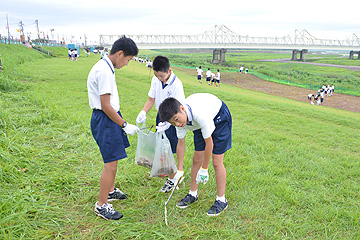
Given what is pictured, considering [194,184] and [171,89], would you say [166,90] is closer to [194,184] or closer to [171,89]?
[171,89]

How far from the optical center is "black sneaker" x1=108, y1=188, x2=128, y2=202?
294 cm

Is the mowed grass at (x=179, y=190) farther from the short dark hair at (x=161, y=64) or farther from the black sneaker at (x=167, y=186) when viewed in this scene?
the short dark hair at (x=161, y=64)

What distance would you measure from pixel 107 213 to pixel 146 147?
2.89 ft

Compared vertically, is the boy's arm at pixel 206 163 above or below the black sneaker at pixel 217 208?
above

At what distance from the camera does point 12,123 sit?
465cm

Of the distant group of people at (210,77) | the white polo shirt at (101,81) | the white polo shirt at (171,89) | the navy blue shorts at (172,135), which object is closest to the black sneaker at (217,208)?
the navy blue shorts at (172,135)

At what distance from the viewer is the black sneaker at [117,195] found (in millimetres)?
2939

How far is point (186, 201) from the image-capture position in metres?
2.91

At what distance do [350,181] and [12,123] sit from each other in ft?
18.5

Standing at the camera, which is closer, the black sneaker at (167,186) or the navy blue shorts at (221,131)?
the navy blue shorts at (221,131)

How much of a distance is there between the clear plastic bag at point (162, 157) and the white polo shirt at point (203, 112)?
1.63 feet

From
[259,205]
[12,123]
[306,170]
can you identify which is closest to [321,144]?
[306,170]

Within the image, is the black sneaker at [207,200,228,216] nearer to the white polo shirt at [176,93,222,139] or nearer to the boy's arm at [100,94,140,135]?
the white polo shirt at [176,93,222,139]

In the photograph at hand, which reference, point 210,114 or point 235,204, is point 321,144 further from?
point 210,114
